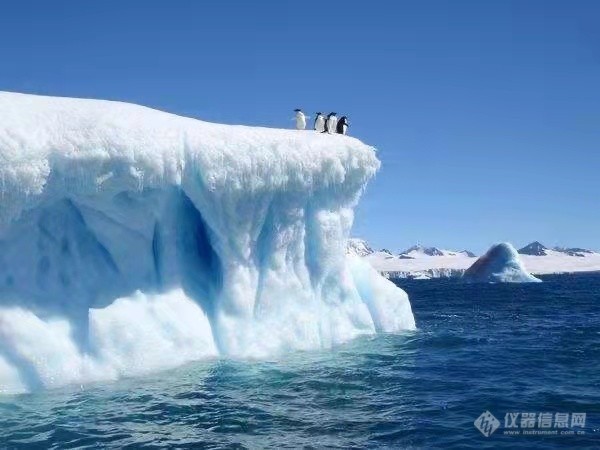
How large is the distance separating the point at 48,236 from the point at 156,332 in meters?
3.26

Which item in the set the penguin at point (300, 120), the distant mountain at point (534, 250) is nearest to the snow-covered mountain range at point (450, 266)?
the distant mountain at point (534, 250)

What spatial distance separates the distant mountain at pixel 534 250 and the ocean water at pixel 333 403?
159 metres

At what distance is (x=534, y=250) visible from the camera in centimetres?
17238

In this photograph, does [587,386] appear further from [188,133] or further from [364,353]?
[188,133]

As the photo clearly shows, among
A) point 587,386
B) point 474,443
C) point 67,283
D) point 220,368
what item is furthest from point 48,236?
point 587,386

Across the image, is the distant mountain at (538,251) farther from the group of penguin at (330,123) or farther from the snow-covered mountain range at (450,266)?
the group of penguin at (330,123)

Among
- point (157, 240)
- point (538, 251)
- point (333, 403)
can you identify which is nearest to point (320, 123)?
point (157, 240)

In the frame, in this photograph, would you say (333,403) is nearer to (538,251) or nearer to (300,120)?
(300,120)

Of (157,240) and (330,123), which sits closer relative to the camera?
(157,240)

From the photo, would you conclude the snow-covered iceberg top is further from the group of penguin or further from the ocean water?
the ocean water

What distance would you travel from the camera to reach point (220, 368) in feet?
44.8

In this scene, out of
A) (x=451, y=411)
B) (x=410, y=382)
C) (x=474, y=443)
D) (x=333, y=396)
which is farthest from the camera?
(x=410, y=382)

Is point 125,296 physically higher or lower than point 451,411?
higher

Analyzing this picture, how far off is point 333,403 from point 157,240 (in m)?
6.19
